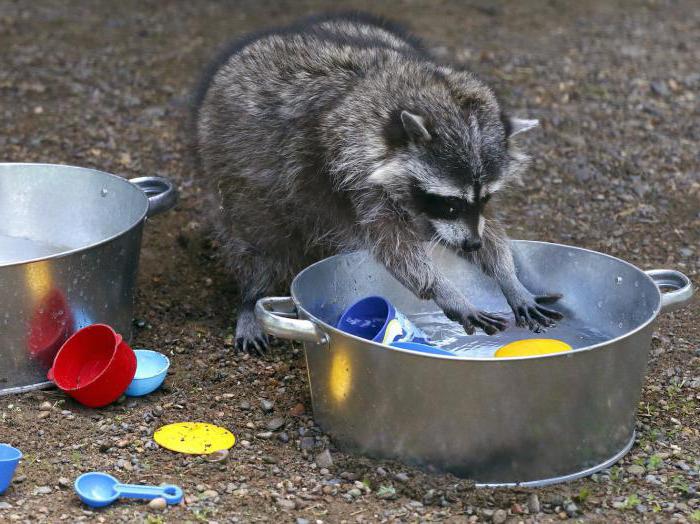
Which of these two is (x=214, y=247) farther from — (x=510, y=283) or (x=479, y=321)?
(x=479, y=321)

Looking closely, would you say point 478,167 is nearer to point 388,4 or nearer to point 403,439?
point 403,439

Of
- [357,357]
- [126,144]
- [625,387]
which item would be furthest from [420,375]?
[126,144]

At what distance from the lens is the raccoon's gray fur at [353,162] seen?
366 centimetres

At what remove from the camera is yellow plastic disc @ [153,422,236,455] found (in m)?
3.29

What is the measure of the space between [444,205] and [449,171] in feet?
0.49

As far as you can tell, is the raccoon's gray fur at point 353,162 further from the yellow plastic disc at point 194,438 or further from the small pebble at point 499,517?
the small pebble at point 499,517

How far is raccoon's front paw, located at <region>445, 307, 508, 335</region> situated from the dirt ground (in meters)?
0.57

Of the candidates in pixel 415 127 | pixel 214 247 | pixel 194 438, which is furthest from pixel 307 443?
pixel 214 247

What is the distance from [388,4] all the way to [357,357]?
19.3 feet

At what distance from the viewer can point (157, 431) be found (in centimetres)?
340

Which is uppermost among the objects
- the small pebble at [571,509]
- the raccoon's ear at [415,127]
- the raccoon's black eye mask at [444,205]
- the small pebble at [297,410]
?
the raccoon's ear at [415,127]

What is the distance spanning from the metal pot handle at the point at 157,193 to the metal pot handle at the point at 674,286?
1.88 meters

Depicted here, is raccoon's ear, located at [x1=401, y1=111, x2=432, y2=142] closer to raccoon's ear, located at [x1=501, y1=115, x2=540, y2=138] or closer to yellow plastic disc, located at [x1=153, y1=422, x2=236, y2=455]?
raccoon's ear, located at [x1=501, y1=115, x2=540, y2=138]

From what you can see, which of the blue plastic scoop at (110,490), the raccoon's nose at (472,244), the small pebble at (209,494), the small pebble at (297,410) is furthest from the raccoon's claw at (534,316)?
the blue plastic scoop at (110,490)
